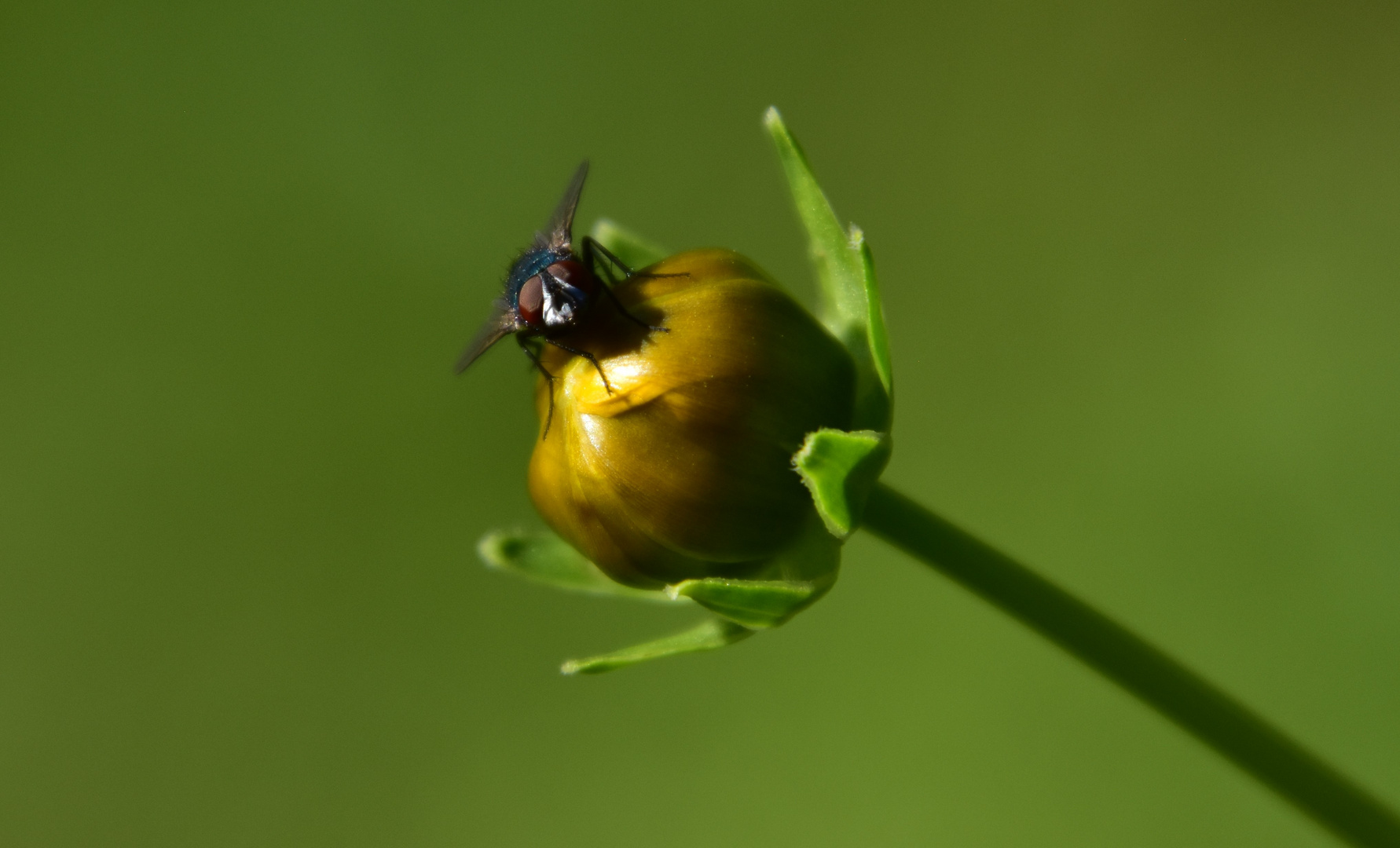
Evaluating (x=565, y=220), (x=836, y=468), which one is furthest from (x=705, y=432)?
(x=565, y=220)

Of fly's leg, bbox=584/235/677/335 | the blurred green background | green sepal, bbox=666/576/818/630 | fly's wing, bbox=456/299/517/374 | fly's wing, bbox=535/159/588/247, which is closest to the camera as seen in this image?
green sepal, bbox=666/576/818/630

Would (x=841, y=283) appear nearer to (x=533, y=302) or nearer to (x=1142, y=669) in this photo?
(x=533, y=302)

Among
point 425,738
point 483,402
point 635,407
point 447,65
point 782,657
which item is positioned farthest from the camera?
point 447,65

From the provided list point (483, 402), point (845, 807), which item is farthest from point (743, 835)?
point (483, 402)

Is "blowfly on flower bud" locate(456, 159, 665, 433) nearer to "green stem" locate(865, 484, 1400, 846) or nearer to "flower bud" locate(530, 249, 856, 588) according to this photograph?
"flower bud" locate(530, 249, 856, 588)

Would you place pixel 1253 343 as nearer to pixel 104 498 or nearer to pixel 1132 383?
pixel 1132 383

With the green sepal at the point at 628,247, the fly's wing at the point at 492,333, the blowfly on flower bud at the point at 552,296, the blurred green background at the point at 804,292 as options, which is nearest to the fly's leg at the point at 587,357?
the blowfly on flower bud at the point at 552,296

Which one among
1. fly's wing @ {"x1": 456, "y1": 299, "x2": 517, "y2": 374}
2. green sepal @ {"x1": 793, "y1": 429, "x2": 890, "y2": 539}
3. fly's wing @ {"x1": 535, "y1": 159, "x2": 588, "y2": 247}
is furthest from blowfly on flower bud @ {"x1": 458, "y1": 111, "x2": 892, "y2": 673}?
fly's wing @ {"x1": 535, "y1": 159, "x2": 588, "y2": 247}
